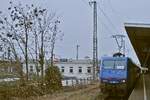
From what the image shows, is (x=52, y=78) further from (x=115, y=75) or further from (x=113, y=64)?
(x=115, y=75)

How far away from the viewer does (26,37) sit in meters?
27.7

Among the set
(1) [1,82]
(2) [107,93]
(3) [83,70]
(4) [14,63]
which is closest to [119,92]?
(2) [107,93]

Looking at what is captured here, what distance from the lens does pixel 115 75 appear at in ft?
94.9

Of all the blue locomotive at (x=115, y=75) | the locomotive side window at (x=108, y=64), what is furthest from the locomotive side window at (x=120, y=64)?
the locomotive side window at (x=108, y=64)

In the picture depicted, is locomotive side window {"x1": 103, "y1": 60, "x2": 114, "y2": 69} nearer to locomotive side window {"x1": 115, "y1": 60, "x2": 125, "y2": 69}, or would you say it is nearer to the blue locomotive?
the blue locomotive

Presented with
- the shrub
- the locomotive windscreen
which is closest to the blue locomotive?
the locomotive windscreen

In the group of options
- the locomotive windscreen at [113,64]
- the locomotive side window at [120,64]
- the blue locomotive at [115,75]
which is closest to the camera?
the blue locomotive at [115,75]

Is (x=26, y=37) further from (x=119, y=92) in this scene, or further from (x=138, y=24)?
(x=138, y=24)

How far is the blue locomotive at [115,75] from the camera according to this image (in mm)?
28250

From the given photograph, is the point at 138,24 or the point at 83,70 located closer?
the point at 138,24

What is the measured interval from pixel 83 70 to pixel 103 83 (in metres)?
49.0

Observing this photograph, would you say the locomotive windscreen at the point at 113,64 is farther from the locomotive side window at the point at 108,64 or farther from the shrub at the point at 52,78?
the shrub at the point at 52,78

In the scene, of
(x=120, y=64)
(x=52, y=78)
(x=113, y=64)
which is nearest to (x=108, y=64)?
(x=113, y=64)

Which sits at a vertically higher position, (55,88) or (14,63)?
(14,63)
